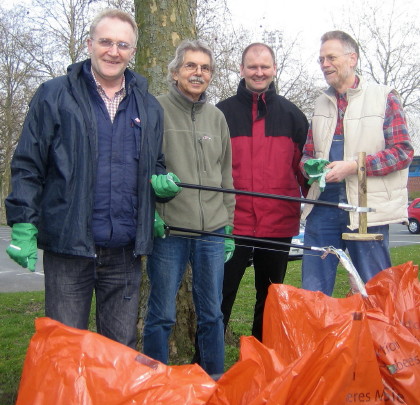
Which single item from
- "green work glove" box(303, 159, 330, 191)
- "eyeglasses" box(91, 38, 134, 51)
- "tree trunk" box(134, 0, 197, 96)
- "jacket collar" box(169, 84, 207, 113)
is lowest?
"green work glove" box(303, 159, 330, 191)

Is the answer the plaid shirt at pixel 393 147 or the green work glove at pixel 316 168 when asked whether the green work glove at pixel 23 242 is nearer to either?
the green work glove at pixel 316 168

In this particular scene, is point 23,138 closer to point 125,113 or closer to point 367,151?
point 125,113

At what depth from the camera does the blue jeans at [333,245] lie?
290cm

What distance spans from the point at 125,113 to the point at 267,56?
1.18m

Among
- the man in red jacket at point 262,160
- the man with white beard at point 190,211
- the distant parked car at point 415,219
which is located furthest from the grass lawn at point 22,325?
the distant parked car at point 415,219

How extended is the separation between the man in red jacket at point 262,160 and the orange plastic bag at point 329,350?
3.29 ft

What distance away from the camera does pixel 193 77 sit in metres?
2.88

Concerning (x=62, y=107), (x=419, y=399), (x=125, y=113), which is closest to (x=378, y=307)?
(x=419, y=399)

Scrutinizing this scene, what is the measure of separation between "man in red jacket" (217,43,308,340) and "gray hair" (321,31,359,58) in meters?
0.44

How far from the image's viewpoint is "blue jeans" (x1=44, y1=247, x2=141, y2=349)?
7.73ft

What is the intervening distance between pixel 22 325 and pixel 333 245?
3742mm

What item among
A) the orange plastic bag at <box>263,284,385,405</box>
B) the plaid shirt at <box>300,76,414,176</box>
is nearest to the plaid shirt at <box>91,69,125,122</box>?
the orange plastic bag at <box>263,284,385,405</box>

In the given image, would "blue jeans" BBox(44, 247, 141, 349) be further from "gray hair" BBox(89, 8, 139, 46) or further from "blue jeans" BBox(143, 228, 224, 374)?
"gray hair" BBox(89, 8, 139, 46)

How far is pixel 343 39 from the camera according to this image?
9.46ft
